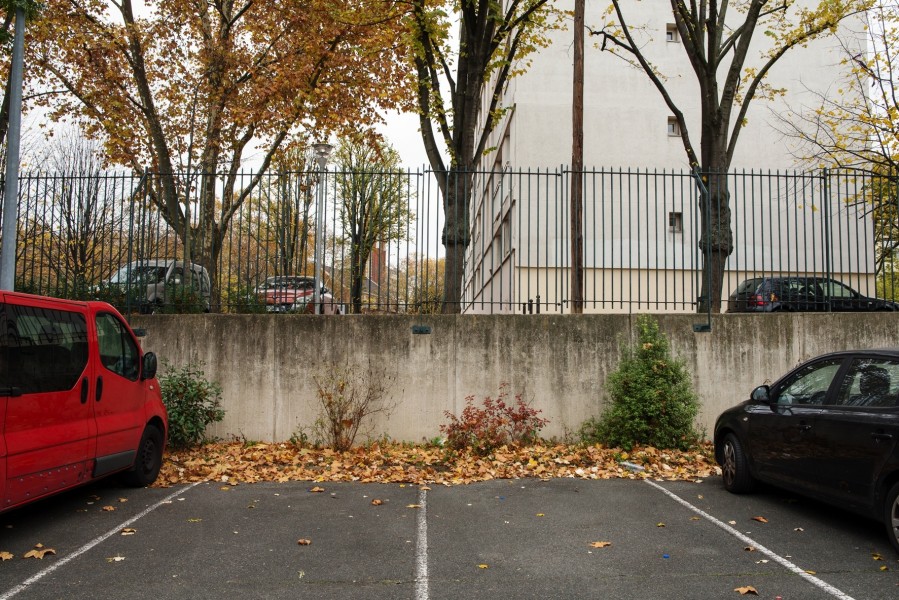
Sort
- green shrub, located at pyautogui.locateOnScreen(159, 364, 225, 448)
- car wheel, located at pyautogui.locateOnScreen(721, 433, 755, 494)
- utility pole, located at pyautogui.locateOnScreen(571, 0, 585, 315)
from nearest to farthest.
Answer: car wheel, located at pyautogui.locateOnScreen(721, 433, 755, 494)
green shrub, located at pyautogui.locateOnScreen(159, 364, 225, 448)
utility pole, located at pyautogui.locateOnScreen(571, 0, 585, 315)

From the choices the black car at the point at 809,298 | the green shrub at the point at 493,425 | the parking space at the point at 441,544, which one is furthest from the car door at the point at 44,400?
the black car at the point at 809,298

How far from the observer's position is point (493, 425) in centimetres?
912

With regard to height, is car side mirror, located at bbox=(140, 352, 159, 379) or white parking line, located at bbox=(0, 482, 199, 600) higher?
car side mirror, located at bbox=(140, 352, 159, 379)

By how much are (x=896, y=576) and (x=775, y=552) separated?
0.80 meters

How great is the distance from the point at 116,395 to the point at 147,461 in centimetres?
119

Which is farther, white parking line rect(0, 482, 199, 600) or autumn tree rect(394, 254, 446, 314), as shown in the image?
autumn tree rect(394, 254, 446, 314)

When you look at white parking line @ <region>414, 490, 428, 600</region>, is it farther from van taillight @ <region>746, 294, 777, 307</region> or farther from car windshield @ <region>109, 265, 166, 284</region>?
van taillight @ <region>746, 294, 777, 307</region>

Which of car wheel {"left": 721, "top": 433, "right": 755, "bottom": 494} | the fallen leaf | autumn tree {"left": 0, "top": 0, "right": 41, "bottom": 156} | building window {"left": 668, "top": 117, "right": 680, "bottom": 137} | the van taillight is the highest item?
building window {"left": 668, "top": 117, "right": 680, "bottom": 137}

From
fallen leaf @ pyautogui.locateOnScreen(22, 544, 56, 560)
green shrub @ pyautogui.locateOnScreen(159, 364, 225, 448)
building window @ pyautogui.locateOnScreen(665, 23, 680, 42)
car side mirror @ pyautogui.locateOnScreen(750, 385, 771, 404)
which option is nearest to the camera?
fallen leaf @ pyautogui.locateOnScreen(22, 544, 56, 560)

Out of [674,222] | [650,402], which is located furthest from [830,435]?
[674,222]

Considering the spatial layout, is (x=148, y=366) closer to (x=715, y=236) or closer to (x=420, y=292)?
(x=420, y=292)

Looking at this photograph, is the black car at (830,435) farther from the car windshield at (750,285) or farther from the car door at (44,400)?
the car door at (44,400)

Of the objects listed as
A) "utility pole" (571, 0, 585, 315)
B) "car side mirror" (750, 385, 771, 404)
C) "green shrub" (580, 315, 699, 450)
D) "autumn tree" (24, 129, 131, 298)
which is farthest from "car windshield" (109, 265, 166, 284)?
"car side mirror" (750, 385, 771, 404)

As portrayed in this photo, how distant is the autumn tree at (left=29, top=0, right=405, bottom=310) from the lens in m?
16.2
